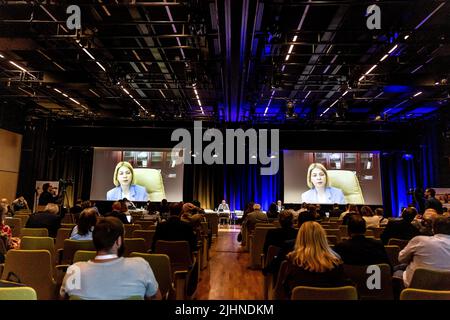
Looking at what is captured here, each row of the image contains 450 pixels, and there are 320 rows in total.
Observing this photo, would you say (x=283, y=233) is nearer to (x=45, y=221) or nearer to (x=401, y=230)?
(x=401, y=230)

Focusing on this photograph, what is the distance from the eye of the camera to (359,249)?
3029mm

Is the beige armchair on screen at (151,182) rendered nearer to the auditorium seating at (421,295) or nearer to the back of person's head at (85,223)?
the back of person's head at (85,223)

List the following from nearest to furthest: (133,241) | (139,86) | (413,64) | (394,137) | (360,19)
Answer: (133,241) < (360,19) < (413,64) < (139,86) < (394,137)

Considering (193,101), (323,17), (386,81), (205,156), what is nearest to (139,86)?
(193,101)

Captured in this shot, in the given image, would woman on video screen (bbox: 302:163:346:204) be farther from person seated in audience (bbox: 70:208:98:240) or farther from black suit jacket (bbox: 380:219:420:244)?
person seated in audience (bbox: 70:208:98:240)

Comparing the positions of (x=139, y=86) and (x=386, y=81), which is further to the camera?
(x=139, y=86)

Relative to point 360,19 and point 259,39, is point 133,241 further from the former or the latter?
point 360,19

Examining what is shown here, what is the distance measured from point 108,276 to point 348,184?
14.3 meters

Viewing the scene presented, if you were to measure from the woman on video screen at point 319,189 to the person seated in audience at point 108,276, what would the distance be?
1349 centimetres

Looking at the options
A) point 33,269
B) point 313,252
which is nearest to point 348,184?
point 313,252

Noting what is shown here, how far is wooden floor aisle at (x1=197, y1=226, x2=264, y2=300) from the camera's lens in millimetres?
4536

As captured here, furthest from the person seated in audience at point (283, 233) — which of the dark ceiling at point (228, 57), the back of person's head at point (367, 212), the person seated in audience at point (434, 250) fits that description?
the dark ceiling at point (228, 57)

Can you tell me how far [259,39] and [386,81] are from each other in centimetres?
412

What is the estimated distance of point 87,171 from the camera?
16328mm
